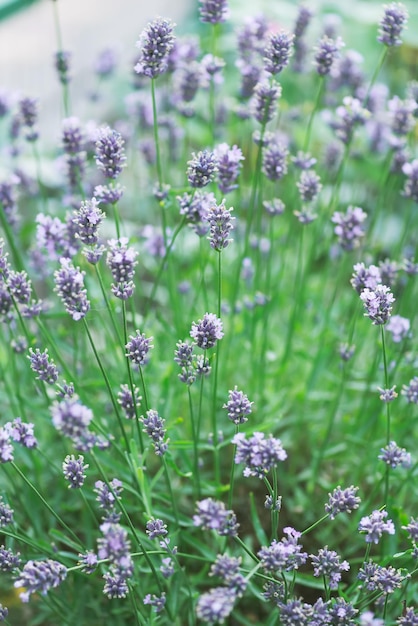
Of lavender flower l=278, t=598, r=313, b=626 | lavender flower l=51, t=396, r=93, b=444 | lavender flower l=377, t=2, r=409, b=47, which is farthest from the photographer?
lavender flower l=377, t=2, r=409, b=47

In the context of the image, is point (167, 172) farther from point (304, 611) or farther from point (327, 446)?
point (304, 611)

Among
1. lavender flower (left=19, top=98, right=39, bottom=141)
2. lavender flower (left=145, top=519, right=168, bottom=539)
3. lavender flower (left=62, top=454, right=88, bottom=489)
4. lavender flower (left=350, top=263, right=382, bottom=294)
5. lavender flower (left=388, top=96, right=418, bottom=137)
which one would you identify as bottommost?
lavender flower (left=145, top=519, right=168, bottom=539)

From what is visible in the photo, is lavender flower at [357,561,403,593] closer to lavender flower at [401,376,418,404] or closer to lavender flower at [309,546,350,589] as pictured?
lavender flower at [309,546,350,589]

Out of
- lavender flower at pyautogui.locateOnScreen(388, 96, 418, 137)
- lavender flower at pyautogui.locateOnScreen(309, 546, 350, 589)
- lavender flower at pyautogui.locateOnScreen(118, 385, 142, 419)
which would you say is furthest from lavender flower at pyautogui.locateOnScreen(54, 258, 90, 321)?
lavender flower at pyautogui.locateOnScreen(388, 96, 418, 137)

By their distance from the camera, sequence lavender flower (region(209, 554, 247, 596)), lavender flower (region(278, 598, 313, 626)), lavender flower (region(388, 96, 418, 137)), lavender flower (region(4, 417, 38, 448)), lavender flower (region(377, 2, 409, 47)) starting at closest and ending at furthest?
lavender flower (region(209, 554, 247, 596)) → lavender flower (region(278, 598, 313, 626)) → lavender flower (region(4, 417, 38, 448)) → lavender flower (region(377, 2, 409, 47)) → lavender flower (region(388, 96, 418, 137))

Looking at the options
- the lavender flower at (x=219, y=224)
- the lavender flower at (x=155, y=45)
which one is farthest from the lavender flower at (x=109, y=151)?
the lavender flower at (x=219, y=224)

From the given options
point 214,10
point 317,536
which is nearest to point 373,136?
point 214,10

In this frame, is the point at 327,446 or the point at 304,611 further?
the point at 327,446
